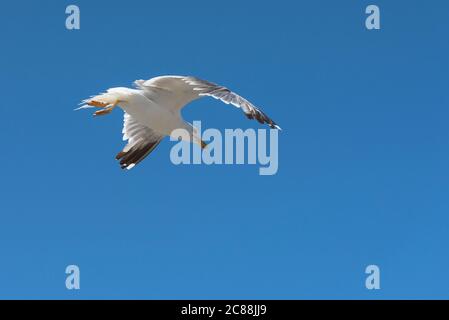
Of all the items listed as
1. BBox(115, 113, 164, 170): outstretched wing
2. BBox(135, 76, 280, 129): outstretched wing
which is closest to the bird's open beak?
BBox(135, 76, 280, 129): outstretched wing

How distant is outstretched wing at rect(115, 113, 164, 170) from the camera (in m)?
9.22

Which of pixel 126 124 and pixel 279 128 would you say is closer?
pixel 279 128

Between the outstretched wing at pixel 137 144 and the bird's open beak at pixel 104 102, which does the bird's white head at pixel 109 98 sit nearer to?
the bird's open beak at pixel 104 102

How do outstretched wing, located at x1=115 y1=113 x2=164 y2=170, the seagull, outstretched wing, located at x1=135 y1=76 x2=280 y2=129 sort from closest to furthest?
outstretched wing, located at x1=135 y1=76 x2=280 y2=129 → the seagull → outstretched wing, located at x1=115 y1=113 x2=164 y2=170

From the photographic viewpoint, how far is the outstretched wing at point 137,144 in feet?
30.2

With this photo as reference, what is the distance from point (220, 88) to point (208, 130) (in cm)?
102

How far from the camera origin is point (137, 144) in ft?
30.4

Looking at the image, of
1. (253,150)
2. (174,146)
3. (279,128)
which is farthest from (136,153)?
(279,128)

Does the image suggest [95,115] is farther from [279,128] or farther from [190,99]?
[279,128]

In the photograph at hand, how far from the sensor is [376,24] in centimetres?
870

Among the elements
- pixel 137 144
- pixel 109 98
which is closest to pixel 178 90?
pixel 109 98

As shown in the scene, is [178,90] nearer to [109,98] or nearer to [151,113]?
[151,113]

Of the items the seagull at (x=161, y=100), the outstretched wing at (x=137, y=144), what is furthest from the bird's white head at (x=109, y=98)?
the outstretched wing at (x=137, y=144)

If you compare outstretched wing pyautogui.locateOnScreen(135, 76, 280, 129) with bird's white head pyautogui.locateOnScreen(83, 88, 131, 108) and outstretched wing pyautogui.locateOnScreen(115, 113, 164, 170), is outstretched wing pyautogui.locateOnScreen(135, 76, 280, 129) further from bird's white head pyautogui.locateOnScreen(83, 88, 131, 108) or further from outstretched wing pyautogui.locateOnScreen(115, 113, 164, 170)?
outstretched wing pyautogui.locateOnScreen(115, 113, 164, 170)
